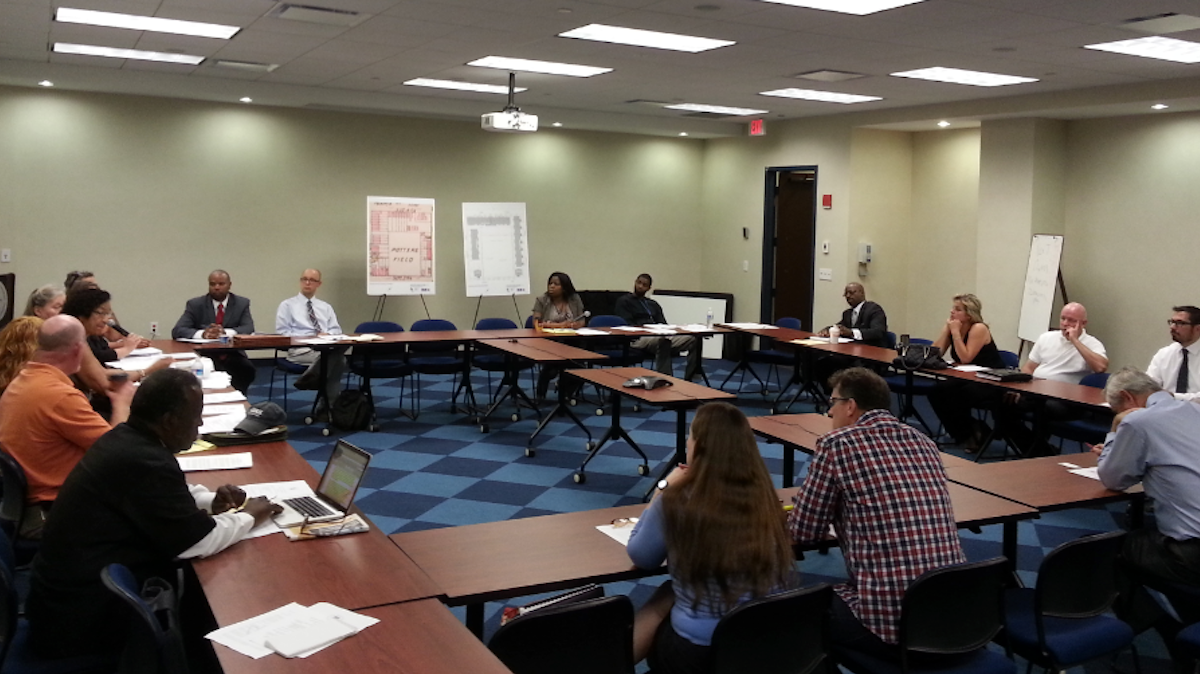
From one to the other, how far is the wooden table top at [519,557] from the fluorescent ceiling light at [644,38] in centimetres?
419

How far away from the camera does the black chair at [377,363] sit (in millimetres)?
8336

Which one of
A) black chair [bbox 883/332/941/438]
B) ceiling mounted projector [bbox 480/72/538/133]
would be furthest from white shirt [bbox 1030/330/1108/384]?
ceiling mounted projector [bbox 480/72/538/133]

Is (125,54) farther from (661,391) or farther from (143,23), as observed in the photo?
(661,391)

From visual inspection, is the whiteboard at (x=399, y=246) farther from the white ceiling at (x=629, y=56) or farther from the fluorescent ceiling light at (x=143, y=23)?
the fluorescent ceiling light at (x=143, y=23)

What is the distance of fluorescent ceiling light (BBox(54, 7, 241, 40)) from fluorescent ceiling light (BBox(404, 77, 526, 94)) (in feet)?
7.87

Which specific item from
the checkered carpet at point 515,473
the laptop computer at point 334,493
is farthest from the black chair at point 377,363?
the laptop computer at point 334,493

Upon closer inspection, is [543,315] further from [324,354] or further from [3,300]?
[3,300]

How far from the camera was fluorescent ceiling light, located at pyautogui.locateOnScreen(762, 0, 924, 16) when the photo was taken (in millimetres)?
5664

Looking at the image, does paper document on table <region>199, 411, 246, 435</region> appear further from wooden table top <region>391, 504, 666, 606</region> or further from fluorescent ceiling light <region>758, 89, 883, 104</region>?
fluorescent ceiling light <region>758, 89, 883, 104</region>

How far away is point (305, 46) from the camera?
25.0 feet

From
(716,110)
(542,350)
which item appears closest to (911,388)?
(542,350)

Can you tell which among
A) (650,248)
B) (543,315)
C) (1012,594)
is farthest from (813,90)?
(1012,594)

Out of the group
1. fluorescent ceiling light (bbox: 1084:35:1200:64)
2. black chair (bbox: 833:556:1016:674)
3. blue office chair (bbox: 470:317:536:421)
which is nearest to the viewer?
black chair (bbox: 833:556:1016:674)

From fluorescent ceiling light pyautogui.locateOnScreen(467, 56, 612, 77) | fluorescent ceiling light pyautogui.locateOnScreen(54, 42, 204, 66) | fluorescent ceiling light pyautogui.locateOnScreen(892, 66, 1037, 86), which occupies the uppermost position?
fluorescent ceiling light pyautogui.locateOnScreen(54, 42, 204, 66)
